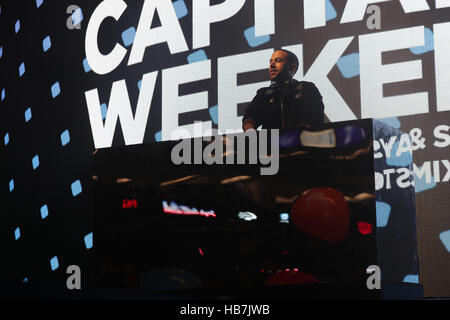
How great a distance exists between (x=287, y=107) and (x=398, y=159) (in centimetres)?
87

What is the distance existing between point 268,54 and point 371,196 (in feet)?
6.95

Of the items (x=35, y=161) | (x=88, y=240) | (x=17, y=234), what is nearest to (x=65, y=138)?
(x=35, y=161)

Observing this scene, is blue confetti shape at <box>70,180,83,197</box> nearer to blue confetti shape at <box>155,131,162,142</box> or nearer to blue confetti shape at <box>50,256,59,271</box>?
blue confetti shape at <box>50,256,59,271</box>

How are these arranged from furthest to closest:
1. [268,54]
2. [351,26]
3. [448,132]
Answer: [268,54], [351,26], [448,132]

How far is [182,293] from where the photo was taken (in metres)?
1.61

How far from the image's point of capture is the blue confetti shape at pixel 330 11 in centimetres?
320

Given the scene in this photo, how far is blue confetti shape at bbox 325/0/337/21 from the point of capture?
10.5ft

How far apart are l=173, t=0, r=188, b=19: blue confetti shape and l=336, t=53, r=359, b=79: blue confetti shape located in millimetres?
1231

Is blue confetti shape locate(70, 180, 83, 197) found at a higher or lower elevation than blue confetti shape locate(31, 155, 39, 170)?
lower

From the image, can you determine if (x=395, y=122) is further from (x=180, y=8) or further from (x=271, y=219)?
(x=180, y=8)

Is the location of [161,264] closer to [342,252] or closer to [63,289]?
[63,289]

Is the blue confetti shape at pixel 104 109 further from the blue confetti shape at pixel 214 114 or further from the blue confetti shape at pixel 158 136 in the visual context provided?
the blue confetti shape at pixel 214 114

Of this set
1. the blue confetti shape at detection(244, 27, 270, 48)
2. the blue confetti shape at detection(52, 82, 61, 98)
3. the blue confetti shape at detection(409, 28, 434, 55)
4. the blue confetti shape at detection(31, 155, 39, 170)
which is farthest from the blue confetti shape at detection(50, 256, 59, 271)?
the blue confetti shape at detection(409, 28, 434, 55)

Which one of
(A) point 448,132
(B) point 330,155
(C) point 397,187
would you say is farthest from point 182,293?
(A) point 448,132
